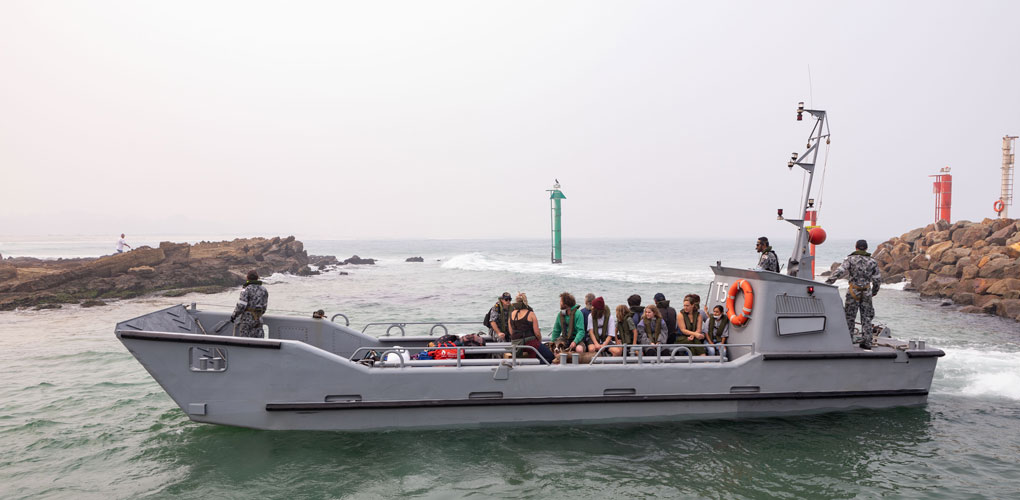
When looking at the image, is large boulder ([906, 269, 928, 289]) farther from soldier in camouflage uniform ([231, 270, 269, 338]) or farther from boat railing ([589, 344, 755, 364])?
soldier in camouflage uniform ([231, 270, 269, 338])

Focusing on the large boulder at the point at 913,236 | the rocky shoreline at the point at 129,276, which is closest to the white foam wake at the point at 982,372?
the large boulder at the point at 913,236

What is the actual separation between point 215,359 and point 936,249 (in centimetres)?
3697

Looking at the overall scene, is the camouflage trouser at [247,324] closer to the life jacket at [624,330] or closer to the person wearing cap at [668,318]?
the life jacket at [624,330]

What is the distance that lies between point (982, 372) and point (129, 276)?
113ft

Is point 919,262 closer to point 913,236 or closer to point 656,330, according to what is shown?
point 913,236

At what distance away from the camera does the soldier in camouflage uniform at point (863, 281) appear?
8.64 m

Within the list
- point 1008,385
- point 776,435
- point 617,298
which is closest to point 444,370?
point 776,435

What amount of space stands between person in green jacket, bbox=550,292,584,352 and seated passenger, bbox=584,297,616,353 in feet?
0.57

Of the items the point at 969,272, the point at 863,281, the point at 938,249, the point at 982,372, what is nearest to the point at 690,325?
the point at 863,281

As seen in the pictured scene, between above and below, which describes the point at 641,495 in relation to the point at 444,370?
below

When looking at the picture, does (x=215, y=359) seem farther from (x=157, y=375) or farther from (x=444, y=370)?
(x=444, y=370)

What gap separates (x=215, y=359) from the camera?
7.29 metres

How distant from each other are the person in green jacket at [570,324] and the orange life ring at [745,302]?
2510mm

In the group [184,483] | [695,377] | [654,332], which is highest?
[654,332]
